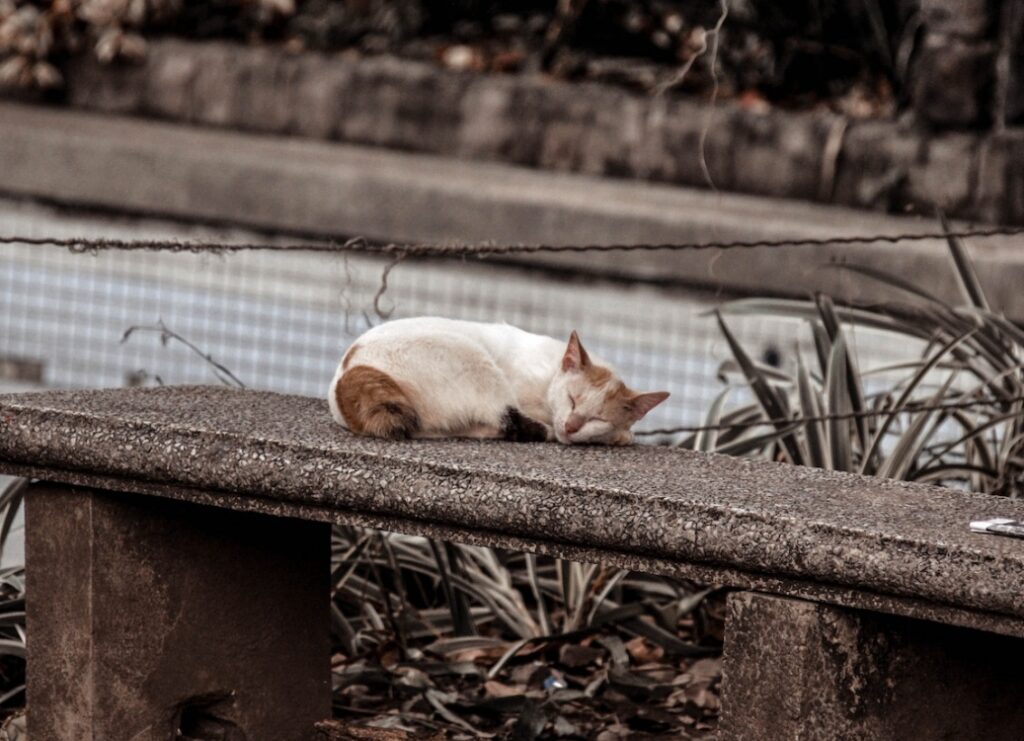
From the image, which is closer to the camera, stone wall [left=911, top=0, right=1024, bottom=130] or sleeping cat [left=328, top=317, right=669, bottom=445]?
sleeping cat [left=328, top=317, right=669, bottom=445]

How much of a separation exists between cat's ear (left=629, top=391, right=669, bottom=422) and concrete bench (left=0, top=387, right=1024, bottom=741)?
0.20ft

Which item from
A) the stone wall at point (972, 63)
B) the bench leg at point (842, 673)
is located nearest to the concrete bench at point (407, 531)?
the bench leg at point (842, 673)

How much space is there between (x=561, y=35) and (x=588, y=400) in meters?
5.63

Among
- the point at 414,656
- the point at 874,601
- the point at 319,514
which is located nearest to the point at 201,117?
the point at 414,656

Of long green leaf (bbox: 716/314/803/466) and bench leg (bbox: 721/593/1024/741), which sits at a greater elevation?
long green leaf (bbox: 716/314/803/466)

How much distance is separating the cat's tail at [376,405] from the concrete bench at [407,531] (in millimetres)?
40

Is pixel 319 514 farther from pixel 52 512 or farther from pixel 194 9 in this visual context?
pixel 194 9

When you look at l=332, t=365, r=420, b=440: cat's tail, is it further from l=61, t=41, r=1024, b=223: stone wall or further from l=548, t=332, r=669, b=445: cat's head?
l=61, t=41, r=1024, b=223: stone wall

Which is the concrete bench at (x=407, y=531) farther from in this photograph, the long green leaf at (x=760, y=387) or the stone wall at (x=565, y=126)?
the stone wall at (x=565, y=126)

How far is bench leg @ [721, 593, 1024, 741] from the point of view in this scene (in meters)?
2.27

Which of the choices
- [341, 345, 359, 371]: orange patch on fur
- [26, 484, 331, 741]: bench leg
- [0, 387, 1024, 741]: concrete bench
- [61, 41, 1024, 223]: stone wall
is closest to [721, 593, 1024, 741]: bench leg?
[0, 387, 1024, 741]: concrete bench

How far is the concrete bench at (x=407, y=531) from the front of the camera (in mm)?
2254

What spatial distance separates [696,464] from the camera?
268 centimetres

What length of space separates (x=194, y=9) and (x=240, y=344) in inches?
124
